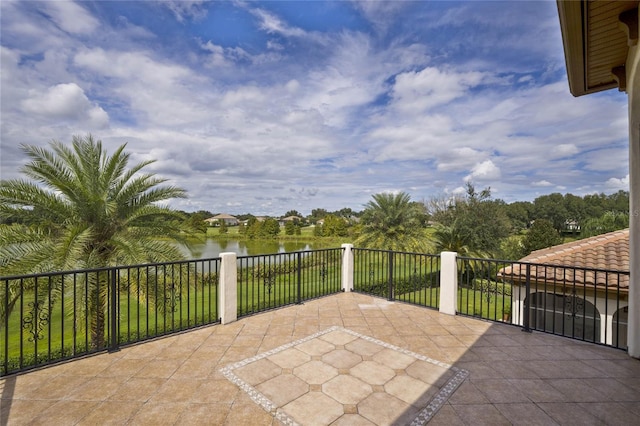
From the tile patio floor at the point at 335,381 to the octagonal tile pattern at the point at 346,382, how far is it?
0.04ft

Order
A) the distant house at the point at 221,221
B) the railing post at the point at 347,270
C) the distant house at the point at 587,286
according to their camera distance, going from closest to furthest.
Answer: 1. the distant house at the point at 587,286
2. the railing post at the point at 347,270
3. the distant house at the point at 221,221

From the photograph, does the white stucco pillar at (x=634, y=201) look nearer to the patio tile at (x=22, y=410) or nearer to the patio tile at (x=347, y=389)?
the patio tile at (x=347, y=389)

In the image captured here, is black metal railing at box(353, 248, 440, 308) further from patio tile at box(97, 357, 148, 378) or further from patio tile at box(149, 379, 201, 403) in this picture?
patio tile at box(97, 357, 148, 378)

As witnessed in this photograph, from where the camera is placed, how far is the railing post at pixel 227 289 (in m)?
4.04

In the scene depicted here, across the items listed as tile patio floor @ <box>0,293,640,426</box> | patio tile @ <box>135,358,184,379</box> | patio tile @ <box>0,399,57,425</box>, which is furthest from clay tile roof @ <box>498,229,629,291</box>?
patio tile @ <box>0,399,57,425</box>

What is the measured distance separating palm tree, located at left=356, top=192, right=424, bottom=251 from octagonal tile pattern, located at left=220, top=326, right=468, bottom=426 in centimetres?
991

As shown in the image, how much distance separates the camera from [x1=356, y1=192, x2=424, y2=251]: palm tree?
42.3 feet

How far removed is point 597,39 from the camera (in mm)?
2635

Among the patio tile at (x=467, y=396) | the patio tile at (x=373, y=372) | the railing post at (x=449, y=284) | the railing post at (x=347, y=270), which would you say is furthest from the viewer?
the railing post at (x=347, y=270)

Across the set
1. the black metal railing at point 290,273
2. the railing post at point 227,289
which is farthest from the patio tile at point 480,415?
the railing post at point 227,289

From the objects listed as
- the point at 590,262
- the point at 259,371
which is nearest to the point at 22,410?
the point at 259,371

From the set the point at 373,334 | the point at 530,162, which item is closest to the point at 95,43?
the point at 373,334

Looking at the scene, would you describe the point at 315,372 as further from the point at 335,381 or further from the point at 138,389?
the point at 138,389

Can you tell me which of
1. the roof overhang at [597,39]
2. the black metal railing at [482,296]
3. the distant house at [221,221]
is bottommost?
the black metal railing at [482,296]
